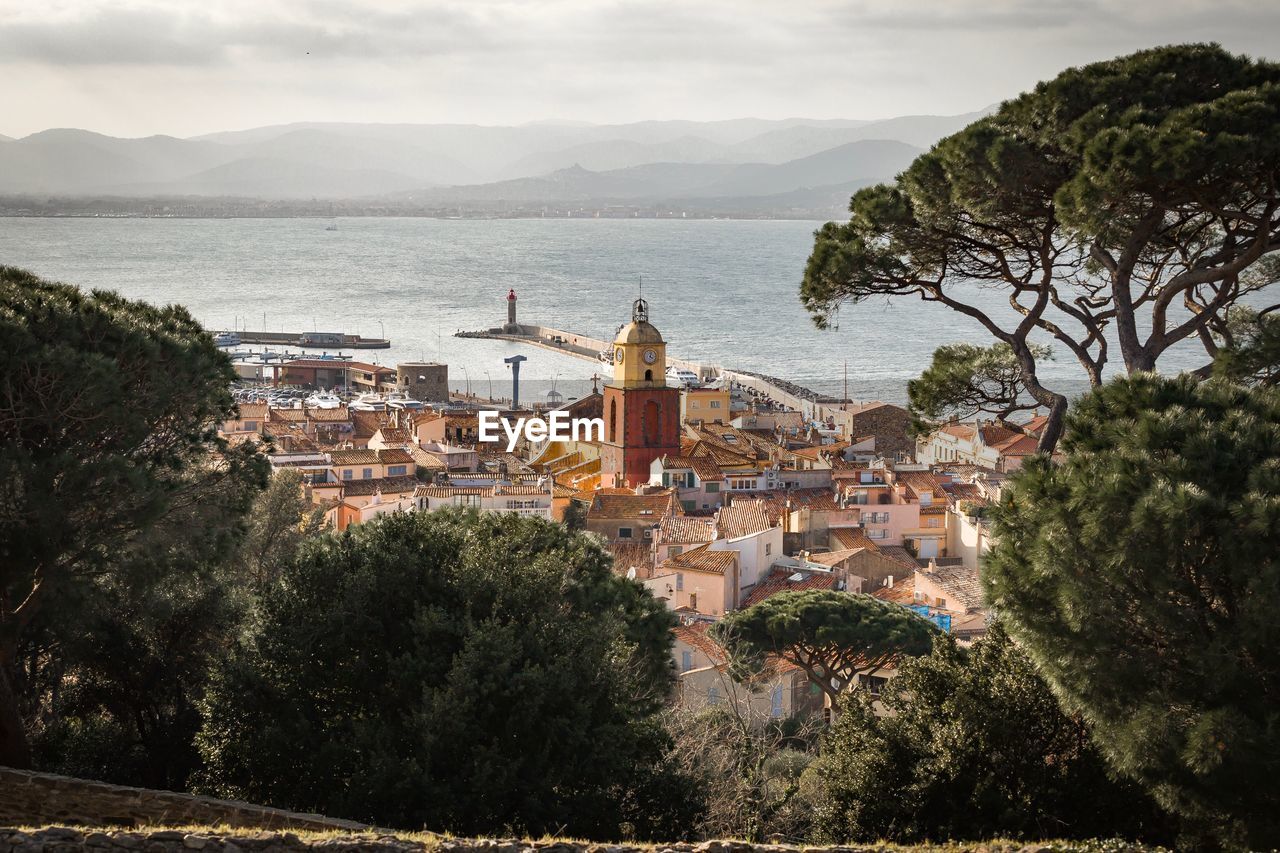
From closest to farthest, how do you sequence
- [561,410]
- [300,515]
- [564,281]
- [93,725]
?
[93,725] < [300,515] < [561,410] < [564,281]

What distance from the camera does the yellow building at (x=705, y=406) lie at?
144 ft

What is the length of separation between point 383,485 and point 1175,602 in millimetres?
23106

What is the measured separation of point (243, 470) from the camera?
29.6ft

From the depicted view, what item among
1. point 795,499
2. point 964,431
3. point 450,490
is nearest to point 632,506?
point 795,499

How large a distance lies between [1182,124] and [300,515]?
11414mm

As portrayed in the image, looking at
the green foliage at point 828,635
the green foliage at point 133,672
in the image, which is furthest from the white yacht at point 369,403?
the green foliage at point 133,672

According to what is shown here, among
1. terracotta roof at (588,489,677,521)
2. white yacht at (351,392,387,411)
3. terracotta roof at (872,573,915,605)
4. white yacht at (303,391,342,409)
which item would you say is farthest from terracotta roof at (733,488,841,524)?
white yacht at (351,392,387,411)

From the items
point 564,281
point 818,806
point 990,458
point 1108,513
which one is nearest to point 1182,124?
point 1108,513

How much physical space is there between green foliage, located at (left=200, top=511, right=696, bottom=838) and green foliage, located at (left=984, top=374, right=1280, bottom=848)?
7.48ft

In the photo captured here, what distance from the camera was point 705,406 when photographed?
4447 cm

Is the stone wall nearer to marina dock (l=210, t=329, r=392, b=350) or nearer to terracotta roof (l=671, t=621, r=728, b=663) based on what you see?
terracotta roof (l=671, t=621, r=728, b=663)

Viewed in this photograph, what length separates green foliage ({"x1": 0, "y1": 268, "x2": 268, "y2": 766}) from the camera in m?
7.61

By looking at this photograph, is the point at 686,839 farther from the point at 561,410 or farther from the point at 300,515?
the point at 561,410

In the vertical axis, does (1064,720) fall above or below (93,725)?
above
